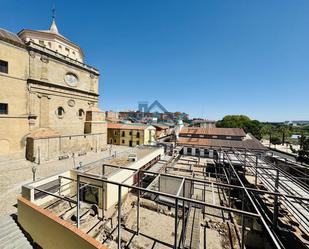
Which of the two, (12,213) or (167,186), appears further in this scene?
(167,186)

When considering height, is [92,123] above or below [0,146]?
above

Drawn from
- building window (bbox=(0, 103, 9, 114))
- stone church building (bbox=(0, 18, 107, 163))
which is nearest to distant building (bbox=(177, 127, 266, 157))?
stone church building (bbox=(0, 18, 107, 163))

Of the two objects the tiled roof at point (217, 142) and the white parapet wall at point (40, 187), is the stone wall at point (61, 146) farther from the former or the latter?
the tiled roof at point (217, 142)

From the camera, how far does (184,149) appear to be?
29.2m

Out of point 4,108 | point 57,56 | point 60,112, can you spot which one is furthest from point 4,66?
point 60,112

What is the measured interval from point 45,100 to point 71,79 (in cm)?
514

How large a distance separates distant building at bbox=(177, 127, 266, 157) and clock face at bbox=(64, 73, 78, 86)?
19.8 m

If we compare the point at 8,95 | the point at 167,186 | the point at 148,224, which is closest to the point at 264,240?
the point at 167,186

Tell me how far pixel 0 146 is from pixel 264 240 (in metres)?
22.1

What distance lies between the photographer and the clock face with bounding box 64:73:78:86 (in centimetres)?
2122

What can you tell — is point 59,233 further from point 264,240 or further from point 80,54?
point 80,54

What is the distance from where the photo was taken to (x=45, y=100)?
18547 millimetres

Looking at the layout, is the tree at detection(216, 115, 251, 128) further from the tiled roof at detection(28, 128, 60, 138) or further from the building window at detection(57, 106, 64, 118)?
the tiled roof at detection(28, 128, 60, 138)

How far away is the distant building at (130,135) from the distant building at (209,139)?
7093mm
